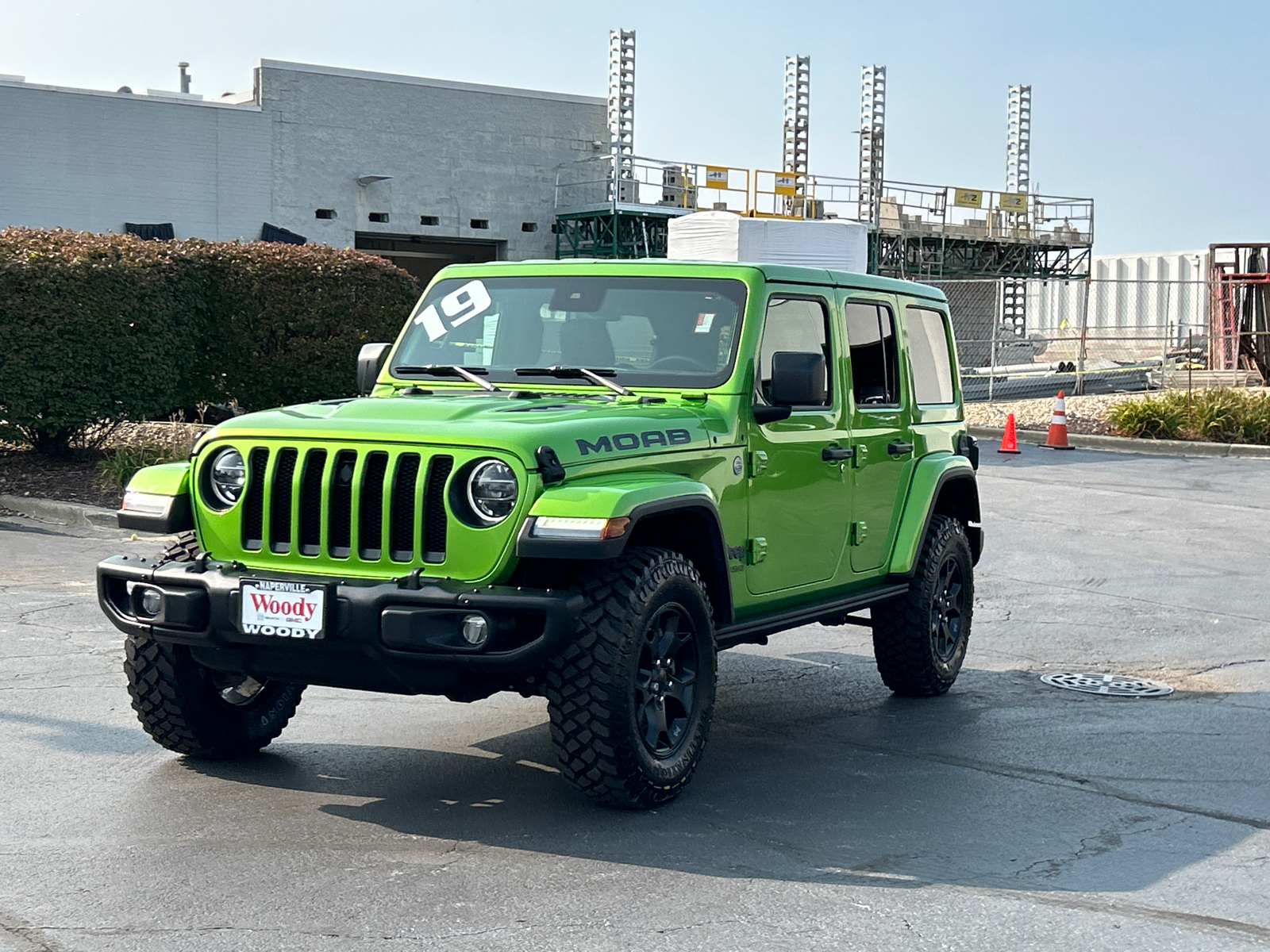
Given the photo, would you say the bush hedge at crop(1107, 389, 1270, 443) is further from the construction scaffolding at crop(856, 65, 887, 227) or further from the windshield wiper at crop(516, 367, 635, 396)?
the construction scaffolding at crop(856, 65, 887, 227)

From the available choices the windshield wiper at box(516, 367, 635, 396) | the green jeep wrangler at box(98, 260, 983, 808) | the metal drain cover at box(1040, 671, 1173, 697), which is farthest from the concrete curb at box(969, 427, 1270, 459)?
the windshield wiper at box(516, 367, 635, 396)

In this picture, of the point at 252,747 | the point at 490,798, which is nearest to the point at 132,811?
the point at 252,747

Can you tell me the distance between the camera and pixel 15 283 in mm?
14539

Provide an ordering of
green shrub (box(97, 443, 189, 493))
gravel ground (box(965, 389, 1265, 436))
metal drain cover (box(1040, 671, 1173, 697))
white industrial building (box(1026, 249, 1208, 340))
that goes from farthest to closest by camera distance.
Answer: white industrial building (box(1026, 249, 1208, 340)) → gravel ground (box(965, 389, 1265, 436)) → green shrub (box(97, 443, 189, 493)) → metal drain cover (box(1040, 671, 1173, 697))

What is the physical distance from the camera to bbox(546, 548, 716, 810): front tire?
5.29 meters

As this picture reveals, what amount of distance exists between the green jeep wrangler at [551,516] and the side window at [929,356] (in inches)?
20.2

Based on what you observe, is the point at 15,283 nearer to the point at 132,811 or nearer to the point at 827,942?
the point at 132,811

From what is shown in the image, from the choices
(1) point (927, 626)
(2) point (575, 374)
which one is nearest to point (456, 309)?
(2) point (575, 374)

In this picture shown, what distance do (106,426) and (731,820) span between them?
12.5 m

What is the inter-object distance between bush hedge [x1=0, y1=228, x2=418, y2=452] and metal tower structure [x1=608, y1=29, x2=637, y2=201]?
2683cm

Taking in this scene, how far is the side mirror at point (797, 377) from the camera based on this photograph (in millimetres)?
6109

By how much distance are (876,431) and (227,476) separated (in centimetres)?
312

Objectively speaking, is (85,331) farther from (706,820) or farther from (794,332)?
(706,820)

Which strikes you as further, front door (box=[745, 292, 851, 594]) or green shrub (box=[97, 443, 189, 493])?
green shrub (box=[97, 443, 189, 493])
